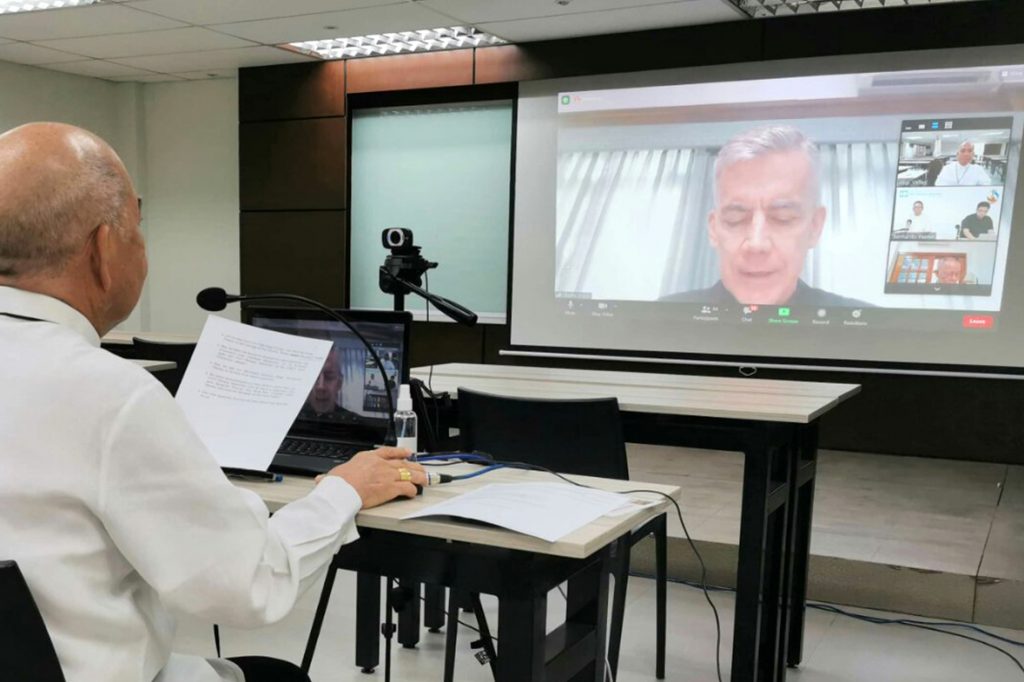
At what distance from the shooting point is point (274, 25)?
4.77m

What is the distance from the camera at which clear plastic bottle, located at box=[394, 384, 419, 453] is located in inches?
56.6

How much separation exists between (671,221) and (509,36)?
1421 mm

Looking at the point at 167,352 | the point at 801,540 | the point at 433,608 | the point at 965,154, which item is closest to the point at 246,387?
the point at 433,608

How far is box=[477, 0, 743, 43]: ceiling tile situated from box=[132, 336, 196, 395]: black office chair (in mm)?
2377

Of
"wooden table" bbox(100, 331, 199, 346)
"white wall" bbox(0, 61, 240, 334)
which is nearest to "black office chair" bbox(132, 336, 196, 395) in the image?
"wooden table" bbox(100, 331, 199, 346)

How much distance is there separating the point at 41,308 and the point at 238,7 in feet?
13.5

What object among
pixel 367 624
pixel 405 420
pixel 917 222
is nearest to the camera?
pixel 405 420

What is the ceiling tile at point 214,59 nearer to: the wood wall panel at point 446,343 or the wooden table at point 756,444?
the wood wall panel at point 446,343

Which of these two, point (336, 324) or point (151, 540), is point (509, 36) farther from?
point (151, 540)

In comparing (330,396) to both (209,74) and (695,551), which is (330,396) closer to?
(695,551)

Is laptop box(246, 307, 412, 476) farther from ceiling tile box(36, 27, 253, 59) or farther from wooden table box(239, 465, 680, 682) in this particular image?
ceiling tile box(36, 27, 253, 59)

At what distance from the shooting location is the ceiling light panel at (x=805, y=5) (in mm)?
4195

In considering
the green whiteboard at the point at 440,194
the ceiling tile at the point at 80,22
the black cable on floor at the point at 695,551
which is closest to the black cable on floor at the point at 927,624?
the black cable on floor at the point at 695,551

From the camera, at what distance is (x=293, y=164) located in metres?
5.77
